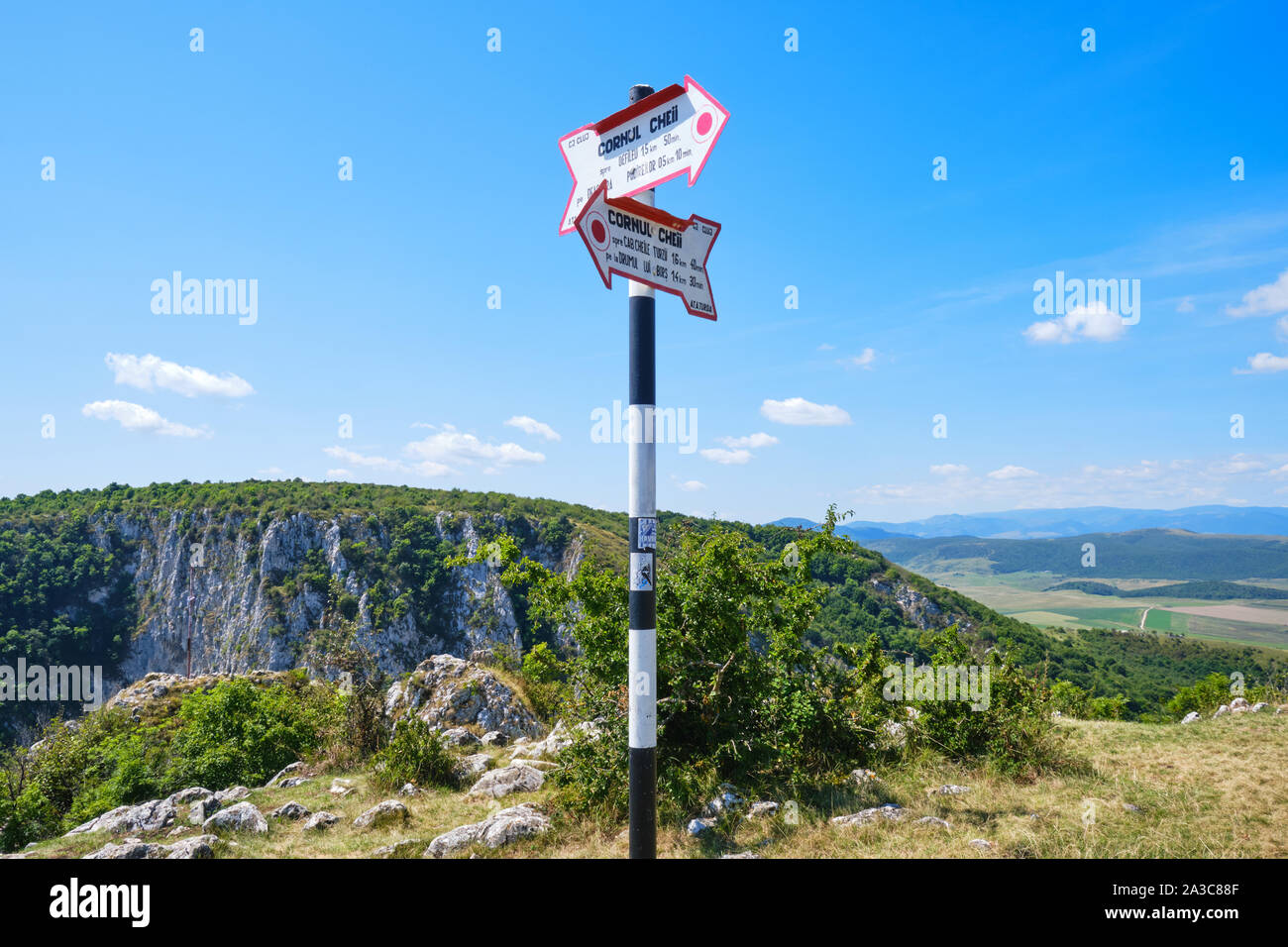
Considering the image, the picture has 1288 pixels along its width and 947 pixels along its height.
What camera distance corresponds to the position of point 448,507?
3447 inches

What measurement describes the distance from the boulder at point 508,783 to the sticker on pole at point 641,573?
4.85m

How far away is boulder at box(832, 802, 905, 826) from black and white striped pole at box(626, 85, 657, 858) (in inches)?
103

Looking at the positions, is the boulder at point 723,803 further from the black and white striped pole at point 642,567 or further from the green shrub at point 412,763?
the green shrub at point 412,763

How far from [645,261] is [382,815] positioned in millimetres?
6402

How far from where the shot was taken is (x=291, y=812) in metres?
7.38

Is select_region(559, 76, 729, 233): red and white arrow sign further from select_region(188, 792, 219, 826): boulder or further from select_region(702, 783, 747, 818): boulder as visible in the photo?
select_region(188, 792, 219, 826): boulder

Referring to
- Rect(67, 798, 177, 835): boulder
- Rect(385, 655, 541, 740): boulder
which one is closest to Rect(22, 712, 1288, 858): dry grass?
Rect(67, 798, 177, 835): boulder

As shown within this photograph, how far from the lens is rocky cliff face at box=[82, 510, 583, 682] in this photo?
62625mm

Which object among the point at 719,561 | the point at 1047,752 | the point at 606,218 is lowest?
the point at 1047,752

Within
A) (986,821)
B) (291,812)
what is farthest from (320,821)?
(986,821)

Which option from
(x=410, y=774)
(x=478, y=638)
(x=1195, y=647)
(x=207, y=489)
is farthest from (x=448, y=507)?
(x=1195, y=647)

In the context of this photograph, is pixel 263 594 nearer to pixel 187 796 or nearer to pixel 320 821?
pixel 187 796
